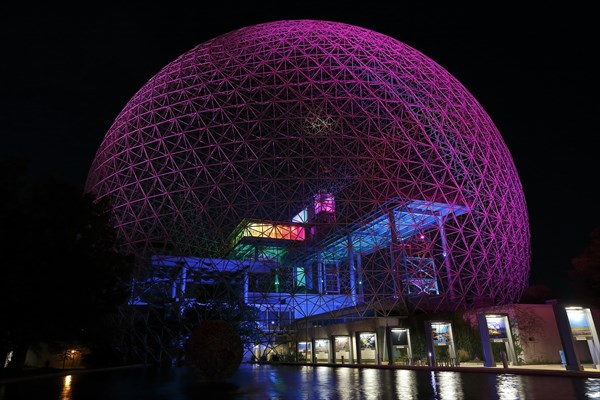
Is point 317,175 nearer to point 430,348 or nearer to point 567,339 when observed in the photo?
point 430,348

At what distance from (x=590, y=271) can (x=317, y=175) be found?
13.7 m

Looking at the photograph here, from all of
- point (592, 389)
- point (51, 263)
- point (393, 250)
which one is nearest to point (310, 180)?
point (393, 250)

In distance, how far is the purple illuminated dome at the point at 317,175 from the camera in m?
25.5

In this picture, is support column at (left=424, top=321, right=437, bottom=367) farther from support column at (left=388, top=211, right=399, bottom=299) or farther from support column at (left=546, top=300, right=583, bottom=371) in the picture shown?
support column at (left=388, top=211, right=399, bottom=299)

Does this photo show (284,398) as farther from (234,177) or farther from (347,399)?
(234,177)

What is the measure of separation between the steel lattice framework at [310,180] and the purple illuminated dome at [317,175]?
12cm

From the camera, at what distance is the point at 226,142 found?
26.1 meters

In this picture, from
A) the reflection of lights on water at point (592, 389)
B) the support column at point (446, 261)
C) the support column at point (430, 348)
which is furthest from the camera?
the support column at point (446, 261)

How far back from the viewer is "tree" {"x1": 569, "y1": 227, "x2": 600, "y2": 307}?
1905 cm

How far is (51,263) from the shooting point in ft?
52.4

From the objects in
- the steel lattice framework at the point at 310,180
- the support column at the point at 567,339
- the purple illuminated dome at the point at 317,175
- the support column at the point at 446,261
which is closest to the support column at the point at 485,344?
the support column at the point at 567,339

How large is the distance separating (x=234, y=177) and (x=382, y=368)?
13089 millimetres

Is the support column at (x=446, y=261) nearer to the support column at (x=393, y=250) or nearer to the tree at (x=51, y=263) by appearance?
the support column at (x=393, y=250)

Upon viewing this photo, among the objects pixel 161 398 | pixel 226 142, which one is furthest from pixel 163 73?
pixel 161 398
